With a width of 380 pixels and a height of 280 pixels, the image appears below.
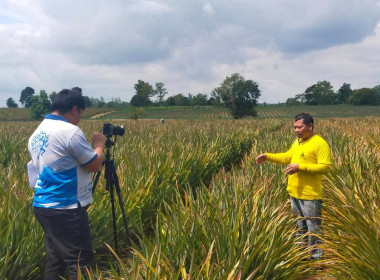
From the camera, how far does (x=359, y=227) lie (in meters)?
3.21

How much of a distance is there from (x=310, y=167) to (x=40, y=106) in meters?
97.6

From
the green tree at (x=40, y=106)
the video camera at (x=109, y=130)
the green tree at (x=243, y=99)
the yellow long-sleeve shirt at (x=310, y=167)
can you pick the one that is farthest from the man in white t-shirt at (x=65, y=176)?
the green tree at (x=40, y=106)

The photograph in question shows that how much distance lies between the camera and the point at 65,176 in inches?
101

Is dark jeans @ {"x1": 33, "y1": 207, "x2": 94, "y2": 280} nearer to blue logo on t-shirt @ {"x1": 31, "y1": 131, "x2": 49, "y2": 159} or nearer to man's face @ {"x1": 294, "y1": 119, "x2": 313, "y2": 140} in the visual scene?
blue logo on t-shirt @ {"x1": 31, "y1": 131, "x2": 49, "y2": 159}

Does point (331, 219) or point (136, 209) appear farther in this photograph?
point (136, 209)

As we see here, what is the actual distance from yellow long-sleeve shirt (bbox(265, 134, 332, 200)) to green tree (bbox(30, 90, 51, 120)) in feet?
316

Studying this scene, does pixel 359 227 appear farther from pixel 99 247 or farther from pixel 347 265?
pixel 99 247

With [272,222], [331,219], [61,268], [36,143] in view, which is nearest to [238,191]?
[272,222]

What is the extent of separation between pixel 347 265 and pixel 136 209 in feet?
8.65

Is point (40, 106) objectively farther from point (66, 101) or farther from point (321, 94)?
point (321, 94)

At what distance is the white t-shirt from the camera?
252 centimetres

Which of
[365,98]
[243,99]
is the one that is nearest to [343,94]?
[365,98]

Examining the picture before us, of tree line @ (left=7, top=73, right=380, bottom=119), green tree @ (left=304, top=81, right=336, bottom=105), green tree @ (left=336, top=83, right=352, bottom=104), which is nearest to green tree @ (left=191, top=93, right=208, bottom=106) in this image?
tree line @ (left=7, top=73, right=380, bottom=119)

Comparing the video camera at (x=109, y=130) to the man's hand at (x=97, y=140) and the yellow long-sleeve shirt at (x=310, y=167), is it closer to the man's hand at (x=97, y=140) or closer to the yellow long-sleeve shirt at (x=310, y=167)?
the man's hand at (x=97, y=140)
